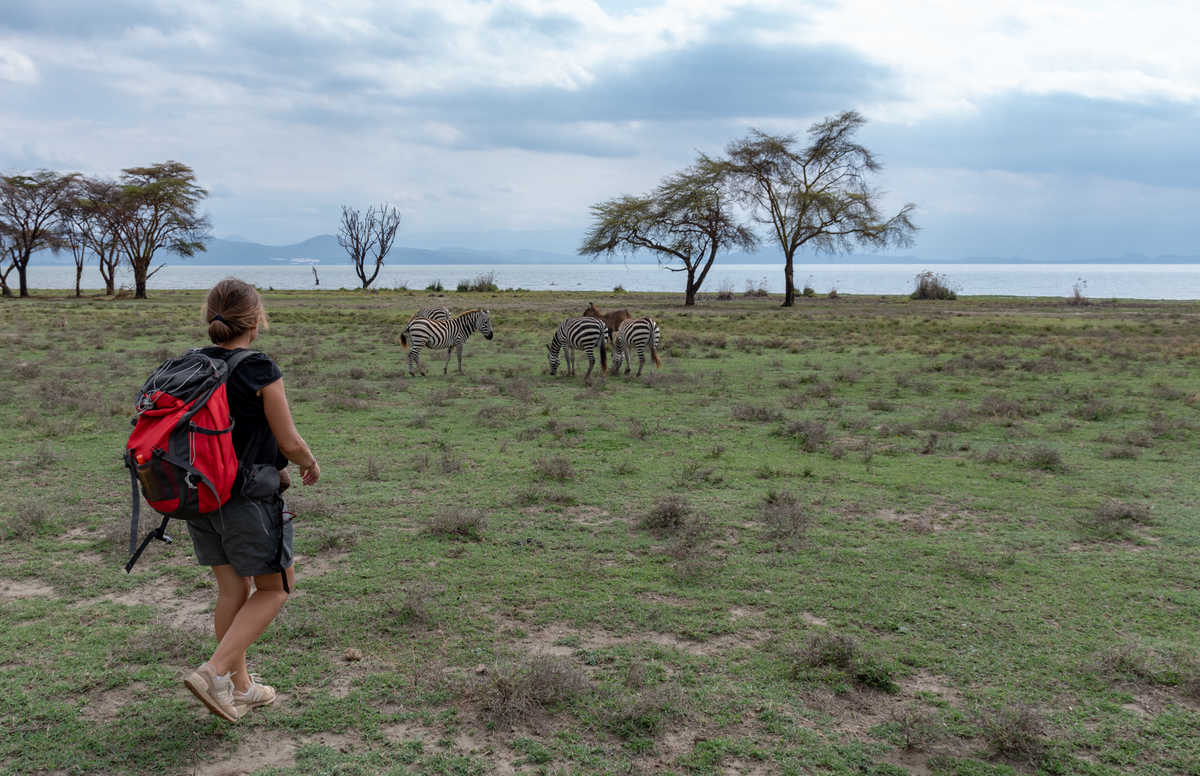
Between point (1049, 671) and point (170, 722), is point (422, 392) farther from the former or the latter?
A: point (1049, 671)

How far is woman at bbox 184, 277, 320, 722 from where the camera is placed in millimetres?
3496

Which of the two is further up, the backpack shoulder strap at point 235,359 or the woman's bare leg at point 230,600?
the backpack shoulder strap at point 235,359

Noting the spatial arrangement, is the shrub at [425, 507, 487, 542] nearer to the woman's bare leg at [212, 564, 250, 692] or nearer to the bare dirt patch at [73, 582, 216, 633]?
the bare dirt patch at [73, 582, 216, 633]

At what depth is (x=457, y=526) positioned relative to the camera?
6.87 metres

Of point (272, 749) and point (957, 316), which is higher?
→ point (957, 316)

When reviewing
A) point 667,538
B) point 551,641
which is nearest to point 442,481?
point 667,538

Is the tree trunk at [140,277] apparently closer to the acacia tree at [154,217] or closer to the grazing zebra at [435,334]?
the acacia tree at [154,217]

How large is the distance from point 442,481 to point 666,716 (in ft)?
17.3

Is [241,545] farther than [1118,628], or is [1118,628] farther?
[1118,628]

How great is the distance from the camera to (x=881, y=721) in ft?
13.2

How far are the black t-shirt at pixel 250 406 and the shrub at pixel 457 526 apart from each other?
3.28m

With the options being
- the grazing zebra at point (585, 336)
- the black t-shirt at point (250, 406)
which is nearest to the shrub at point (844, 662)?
the black t-shirt at point (250, 406)

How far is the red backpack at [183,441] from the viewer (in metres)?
3.17

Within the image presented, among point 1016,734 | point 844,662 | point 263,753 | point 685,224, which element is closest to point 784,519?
point 844,662
